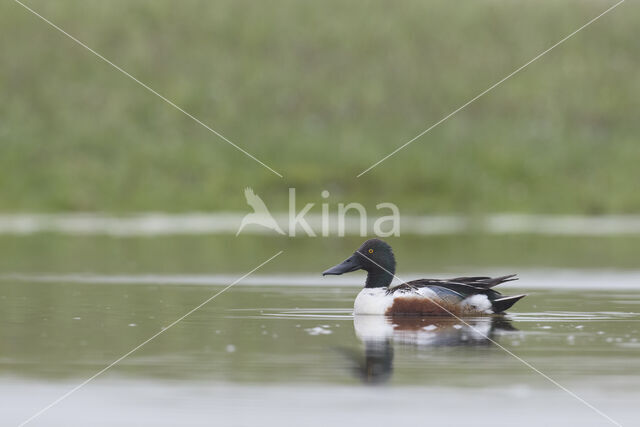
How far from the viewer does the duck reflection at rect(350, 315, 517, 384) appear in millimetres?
12100

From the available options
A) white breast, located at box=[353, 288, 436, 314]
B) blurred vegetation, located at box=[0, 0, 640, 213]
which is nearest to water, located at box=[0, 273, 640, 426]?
white breast, located at box=[353, 288, 436, 314]

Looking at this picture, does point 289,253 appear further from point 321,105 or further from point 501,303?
point 321,105

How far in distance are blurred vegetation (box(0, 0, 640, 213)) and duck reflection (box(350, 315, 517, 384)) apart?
1671 inches

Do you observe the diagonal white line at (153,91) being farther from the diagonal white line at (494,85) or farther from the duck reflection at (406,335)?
the duck reflection at (406,335)

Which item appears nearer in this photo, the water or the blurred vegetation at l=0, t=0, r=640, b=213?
the water

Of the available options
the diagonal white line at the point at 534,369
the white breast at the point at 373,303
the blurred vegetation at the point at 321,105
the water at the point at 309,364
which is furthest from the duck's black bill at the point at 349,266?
the blurred vegetation at the point at 321,105

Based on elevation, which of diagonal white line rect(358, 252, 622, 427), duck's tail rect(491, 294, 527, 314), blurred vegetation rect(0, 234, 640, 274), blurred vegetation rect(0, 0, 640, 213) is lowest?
diagonal white line rect(358, 252, 622, 427)

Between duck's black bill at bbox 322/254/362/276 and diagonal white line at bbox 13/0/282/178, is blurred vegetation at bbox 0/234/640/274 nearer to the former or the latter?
duck's black bill at bbox 322/254/362/276

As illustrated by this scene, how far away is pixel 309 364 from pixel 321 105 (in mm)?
67185

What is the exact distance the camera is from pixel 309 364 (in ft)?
40.4

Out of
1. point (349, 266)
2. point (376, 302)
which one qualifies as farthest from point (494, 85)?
point (376, 302)

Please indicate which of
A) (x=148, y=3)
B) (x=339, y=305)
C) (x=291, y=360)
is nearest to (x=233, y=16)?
(x=148, y=3)

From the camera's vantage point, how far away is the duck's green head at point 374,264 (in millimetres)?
17391

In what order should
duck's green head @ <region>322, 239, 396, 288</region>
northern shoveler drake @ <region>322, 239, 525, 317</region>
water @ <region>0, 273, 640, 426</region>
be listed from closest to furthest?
water @ <region>0, 273, 640, 426</region> → northern shoveler drake @ <region>322, 239, 525, 317</region> → duck's green head @ <region>322, 239, 396, 288</region>
